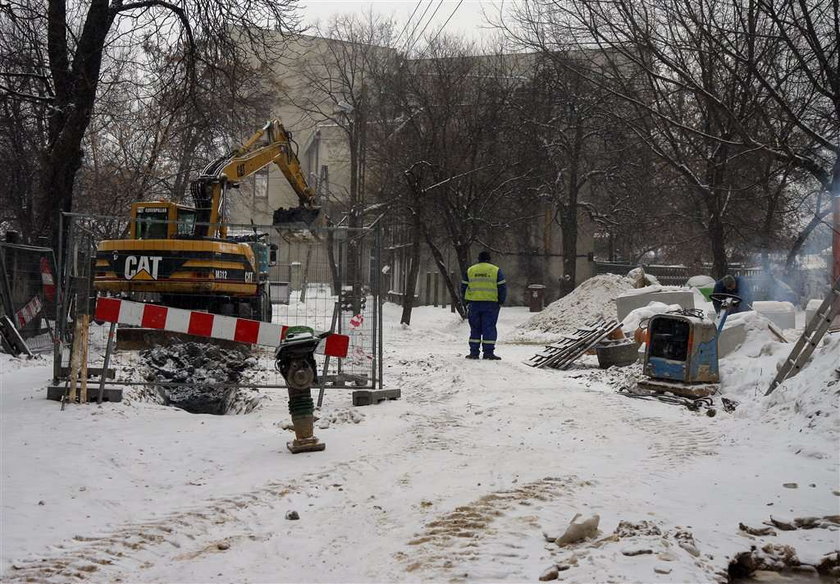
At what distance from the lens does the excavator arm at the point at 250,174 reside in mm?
15531

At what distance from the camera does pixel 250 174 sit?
670 inches

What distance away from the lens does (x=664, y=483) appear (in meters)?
6.02

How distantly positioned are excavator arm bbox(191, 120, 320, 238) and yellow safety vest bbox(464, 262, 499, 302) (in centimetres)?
450

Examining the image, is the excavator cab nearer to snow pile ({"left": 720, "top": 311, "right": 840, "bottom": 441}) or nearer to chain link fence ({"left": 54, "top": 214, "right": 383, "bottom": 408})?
chain link fence ({"left": 54, "top": 214, "right": 383, "bottom": 408})

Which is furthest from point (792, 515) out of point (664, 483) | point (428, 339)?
point (428, 339)

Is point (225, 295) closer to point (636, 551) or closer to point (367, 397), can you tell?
point (367, 397)

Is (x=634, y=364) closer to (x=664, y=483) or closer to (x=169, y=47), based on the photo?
(x=664, y=483)

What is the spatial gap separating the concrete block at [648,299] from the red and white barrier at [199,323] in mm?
12053

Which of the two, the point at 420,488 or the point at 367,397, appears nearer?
the point at 420,488

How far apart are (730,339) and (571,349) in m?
2.78

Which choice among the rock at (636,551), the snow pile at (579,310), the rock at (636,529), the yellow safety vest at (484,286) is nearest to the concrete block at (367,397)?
the rock at (636,529)

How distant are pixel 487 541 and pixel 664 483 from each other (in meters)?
1.95

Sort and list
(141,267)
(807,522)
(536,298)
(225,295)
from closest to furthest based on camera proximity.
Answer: (807,522)
(141,267)
(225,295)
(536,298)

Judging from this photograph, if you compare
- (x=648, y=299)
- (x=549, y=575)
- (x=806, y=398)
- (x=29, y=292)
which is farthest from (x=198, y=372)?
(x=648, y=299)
